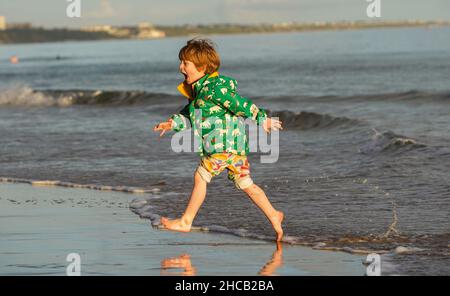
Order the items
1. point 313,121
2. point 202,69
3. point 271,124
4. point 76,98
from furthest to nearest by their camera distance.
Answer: point 76,98, point 313,121, point 202,69, point 271,124

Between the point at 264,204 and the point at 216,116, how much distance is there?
2.68 ft

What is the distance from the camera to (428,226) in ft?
26.4

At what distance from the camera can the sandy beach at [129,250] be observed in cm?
657

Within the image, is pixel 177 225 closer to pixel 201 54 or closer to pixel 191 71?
pixel 191 71

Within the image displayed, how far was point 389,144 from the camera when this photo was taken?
1391 cm

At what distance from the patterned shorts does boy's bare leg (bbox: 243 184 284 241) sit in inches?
2.7

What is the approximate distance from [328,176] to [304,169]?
2.67 ft

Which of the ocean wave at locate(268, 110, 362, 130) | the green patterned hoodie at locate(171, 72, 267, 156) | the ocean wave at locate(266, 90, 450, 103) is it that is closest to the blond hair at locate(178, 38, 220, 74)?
the green patterned hoodie at locate(171, 72, 267, 156)

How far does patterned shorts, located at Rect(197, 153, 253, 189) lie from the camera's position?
288 inches

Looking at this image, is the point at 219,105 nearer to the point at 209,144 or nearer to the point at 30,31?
the point at 209,144

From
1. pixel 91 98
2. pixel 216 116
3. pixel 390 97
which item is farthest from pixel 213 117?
pixel 91 98

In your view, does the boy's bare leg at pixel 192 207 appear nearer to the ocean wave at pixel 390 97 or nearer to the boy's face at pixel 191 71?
the boy's face at pixel 191 71

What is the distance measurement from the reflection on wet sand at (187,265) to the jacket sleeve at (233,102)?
1.04 m
